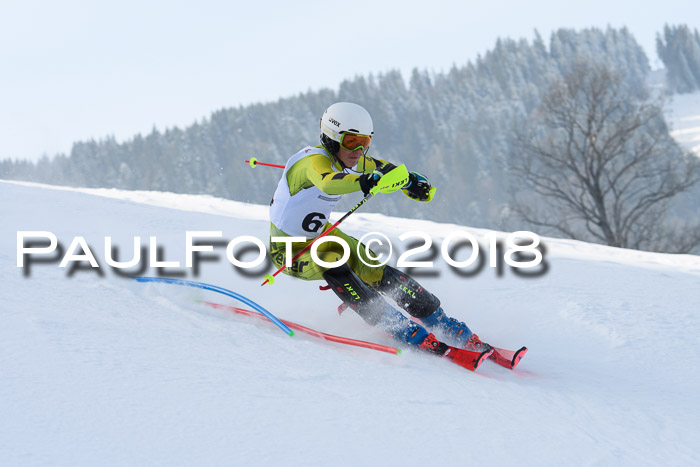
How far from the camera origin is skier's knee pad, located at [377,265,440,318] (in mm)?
4051

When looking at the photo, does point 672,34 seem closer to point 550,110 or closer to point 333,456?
point 550,110

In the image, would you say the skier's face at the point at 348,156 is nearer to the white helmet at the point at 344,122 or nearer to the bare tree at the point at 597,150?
the white helmet at the point at 344,122

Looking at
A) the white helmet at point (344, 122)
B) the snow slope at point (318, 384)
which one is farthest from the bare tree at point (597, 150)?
the white helmet at point (344, 122)

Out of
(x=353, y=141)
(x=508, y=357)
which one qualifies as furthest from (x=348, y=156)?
(x=508, y=357)

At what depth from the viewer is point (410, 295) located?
407cm

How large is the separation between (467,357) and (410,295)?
69cm

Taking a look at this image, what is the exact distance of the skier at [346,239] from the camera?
12.6 ft

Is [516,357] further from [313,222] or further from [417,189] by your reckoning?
[313,222]

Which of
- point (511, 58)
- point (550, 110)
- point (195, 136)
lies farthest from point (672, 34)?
point (550, 110)

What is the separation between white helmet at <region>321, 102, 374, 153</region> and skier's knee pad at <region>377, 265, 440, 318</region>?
1.02 metres

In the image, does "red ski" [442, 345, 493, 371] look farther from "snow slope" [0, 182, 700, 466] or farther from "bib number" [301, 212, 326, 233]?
"bib number" [301, 212, 326, 233]

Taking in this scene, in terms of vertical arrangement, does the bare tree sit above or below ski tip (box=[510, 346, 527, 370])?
above

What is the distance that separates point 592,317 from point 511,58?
11062cm

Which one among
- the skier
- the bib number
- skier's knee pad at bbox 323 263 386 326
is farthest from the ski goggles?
skier's knee pad at bbox 323 263 386 326
